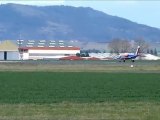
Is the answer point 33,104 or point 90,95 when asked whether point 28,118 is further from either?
point 90,95

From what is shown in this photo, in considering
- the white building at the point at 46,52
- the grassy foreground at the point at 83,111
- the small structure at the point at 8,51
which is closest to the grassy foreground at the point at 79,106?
the grassy foreground at the point at 83,111

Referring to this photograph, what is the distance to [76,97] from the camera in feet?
98.4

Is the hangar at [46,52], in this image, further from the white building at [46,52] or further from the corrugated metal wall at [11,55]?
the corrugated metal wall at [11,55]

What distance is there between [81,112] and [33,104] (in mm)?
4097

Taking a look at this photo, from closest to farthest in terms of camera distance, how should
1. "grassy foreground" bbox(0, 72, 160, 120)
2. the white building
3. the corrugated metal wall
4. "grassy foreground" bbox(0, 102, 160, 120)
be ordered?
"grassy foreground" bbox(0, 102, 160, 120)
"grassy foreground" bbox(0, 72, 160, 120)
the corrugated metal wall
the white building

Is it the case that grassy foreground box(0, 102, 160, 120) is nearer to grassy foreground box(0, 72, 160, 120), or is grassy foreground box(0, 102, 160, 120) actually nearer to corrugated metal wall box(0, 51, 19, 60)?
grassy foreground box(0, 72, 160, 120)

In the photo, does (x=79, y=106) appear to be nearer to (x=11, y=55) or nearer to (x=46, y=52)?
(x=11, y=55)

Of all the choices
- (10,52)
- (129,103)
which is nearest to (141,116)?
(129,103)

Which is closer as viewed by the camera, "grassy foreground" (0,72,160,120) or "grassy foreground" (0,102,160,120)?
"grassy foreground" (0,102,160,120)

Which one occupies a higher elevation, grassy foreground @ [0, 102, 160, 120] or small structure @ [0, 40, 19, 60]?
small structure @ [0, 40, 19, 60]

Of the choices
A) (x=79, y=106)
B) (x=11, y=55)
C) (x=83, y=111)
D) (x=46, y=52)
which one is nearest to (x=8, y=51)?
(x=11, y=55)

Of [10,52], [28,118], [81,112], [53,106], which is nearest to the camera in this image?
[28,118]

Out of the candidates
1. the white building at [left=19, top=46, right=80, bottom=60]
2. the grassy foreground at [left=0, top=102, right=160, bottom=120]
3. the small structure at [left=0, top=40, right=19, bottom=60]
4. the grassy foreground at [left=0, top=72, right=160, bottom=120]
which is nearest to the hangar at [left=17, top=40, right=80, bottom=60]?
the white building at [left=19, top=46, right=80, bottom=60]

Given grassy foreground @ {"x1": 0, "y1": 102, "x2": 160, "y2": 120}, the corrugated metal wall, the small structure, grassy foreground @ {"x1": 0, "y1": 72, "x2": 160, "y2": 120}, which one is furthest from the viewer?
the small structure
